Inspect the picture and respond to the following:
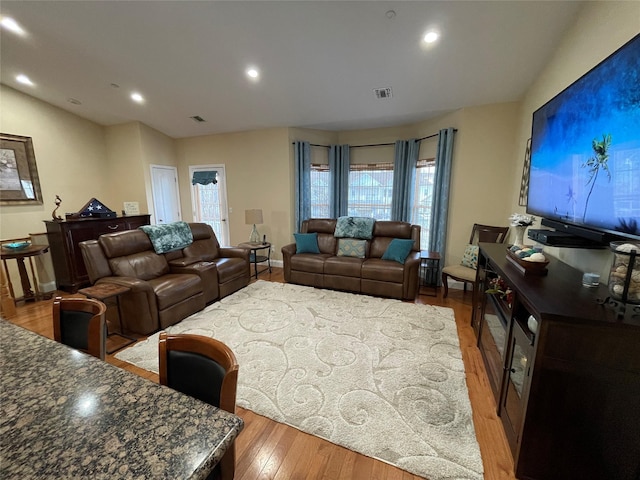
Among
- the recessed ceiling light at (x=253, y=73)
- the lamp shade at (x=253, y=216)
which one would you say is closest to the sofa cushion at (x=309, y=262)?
the lamp shade at (x=253, y=216)

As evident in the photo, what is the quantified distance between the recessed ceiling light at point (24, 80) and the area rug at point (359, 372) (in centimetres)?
412

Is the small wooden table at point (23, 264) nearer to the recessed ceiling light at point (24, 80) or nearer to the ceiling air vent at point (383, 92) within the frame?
the recessed ceiling light at point (24, 80)

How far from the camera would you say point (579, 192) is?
1.58 metres

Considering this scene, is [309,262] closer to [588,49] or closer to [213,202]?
[213,202]

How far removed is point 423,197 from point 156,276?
4188mm

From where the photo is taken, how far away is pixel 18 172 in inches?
155

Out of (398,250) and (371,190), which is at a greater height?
(371,190)

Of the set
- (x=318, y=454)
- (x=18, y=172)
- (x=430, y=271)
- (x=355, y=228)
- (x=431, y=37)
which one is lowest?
(x=318, y=454)

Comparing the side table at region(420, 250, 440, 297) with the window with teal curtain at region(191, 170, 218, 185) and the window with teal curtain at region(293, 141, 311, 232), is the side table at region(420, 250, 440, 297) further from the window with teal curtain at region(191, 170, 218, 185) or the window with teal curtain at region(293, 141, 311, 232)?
the window with teal curtain at region(191, 170, 218, 185)

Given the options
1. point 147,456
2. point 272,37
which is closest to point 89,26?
point 272,37

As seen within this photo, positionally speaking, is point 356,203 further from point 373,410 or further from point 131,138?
point 131,138

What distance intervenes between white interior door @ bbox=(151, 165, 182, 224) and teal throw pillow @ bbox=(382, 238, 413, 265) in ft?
15.0

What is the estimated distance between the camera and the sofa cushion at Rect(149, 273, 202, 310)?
9.29 feet

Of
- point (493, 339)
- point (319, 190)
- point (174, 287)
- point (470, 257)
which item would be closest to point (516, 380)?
point (493, 339)
